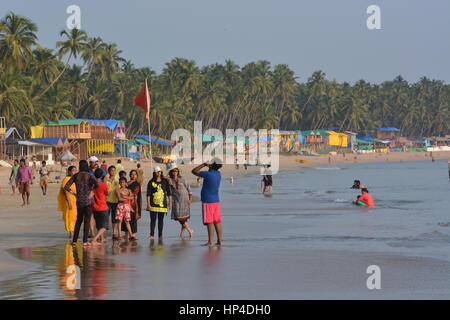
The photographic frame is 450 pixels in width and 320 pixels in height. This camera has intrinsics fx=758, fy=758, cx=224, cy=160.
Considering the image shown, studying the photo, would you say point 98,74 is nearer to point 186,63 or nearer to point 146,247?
point 186,63

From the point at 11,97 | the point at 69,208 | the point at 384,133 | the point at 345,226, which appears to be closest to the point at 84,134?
the point at 11,97

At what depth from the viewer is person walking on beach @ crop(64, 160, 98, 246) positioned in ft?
45.2

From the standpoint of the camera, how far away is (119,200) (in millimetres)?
14625

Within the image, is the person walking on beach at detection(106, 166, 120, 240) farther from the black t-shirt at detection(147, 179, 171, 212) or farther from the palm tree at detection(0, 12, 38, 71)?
the palm tree at detection(0, 12, 38, 71)

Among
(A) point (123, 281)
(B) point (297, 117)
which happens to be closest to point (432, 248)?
(A) point (123, 281)

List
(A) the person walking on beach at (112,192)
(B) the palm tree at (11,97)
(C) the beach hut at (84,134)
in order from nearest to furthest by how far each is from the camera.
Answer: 1. (A) the person walking on beach at (112,192)
2. (B) the palm tree at (11,97)
3. (C) the beach hut at (84,134)

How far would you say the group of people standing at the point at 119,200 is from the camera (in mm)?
13852

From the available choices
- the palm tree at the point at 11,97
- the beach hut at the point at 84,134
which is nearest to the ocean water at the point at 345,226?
the palm tree at the point at 11,97

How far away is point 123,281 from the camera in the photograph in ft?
33.4

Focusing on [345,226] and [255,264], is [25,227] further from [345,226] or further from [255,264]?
[345,226]

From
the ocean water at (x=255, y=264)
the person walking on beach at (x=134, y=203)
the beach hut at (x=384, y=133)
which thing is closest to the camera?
the ocean water at (x=255, y=264)

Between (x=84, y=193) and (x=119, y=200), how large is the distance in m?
0.94

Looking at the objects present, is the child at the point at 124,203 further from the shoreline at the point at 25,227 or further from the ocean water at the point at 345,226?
the ocean water at the point at 345,226

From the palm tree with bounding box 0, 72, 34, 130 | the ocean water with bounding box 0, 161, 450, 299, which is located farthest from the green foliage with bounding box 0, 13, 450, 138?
the ocean water with bounding box 0, 161, 450, 299
